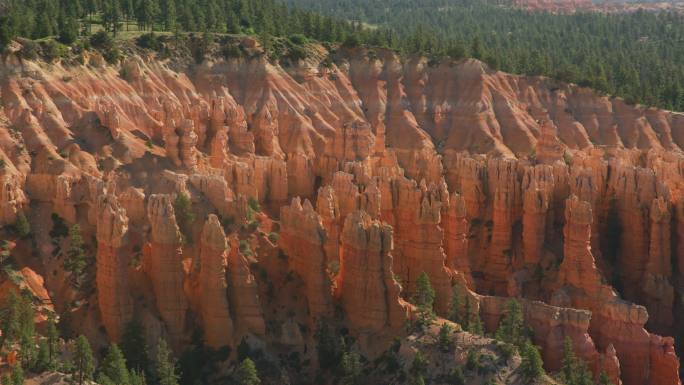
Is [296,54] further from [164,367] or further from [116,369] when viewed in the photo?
[116,369]

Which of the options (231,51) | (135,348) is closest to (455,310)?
(135,348)

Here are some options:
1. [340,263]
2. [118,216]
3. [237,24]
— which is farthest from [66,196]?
[237,24]

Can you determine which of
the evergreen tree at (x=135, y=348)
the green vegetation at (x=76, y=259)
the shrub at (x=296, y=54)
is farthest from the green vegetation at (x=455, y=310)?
the shrub at (x=296, y=54)

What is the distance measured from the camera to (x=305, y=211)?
74438 millimetres

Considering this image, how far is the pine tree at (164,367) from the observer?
Result: 63.7 meters

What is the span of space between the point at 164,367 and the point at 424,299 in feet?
64.6

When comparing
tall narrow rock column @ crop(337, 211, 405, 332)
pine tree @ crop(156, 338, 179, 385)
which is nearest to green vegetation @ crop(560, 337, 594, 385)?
tall narrow rock column @ crop(337, 211, 405, 332)

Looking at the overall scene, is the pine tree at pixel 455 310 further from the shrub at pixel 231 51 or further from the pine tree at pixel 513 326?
the shrub at pixel 231 51

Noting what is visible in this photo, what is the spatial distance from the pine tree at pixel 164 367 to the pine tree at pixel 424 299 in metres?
18.1

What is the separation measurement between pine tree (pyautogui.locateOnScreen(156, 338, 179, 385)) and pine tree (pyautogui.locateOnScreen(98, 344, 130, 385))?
2.49 meters

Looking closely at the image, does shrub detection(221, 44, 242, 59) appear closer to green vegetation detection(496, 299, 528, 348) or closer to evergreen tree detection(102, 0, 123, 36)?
evergreen tree detection(102, 0, 123, 36)

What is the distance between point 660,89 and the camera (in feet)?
478

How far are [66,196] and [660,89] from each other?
100714mm

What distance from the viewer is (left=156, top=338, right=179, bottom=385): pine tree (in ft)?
209
